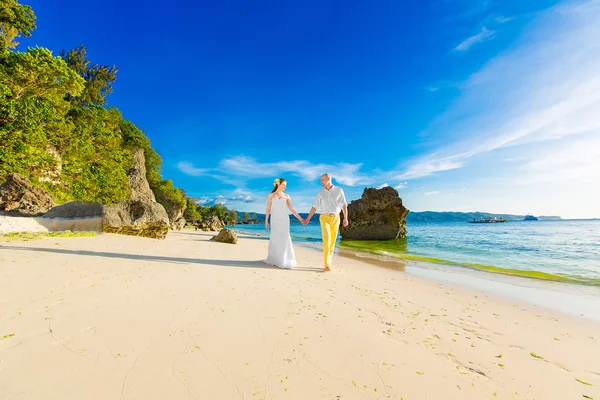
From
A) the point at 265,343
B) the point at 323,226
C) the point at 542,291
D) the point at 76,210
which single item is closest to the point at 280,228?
the point at 323,226

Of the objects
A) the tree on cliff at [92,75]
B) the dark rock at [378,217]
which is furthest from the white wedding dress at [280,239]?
the tree on cliff at [92,75]

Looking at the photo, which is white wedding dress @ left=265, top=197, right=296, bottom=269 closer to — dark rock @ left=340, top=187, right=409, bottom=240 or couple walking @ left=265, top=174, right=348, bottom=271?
couple walking @ left=265, top=174, right=348, bottom=271

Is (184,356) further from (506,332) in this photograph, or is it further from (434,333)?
(506,332)

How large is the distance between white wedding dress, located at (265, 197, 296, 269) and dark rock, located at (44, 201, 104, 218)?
11709mm

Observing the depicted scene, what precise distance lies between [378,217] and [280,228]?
79.0 ft

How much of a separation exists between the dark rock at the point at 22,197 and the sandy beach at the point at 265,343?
1315cm

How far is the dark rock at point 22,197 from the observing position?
46.6 feet

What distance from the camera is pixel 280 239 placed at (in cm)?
809

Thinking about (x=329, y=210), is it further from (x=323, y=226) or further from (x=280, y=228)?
(x=280, y=228)

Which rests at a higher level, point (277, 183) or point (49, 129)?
point (49, 129)

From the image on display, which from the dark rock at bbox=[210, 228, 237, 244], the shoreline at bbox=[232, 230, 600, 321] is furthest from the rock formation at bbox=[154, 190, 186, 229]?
the shoreline at bbox=[232, 230, 600, 321]

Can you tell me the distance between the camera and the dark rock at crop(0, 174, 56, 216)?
14211 millimetres

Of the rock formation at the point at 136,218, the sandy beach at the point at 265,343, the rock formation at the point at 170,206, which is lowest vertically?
the sandy beach at the point at 265,343

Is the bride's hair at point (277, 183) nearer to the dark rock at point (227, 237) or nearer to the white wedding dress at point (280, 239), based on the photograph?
the white wedding dress at point (280, 239)
